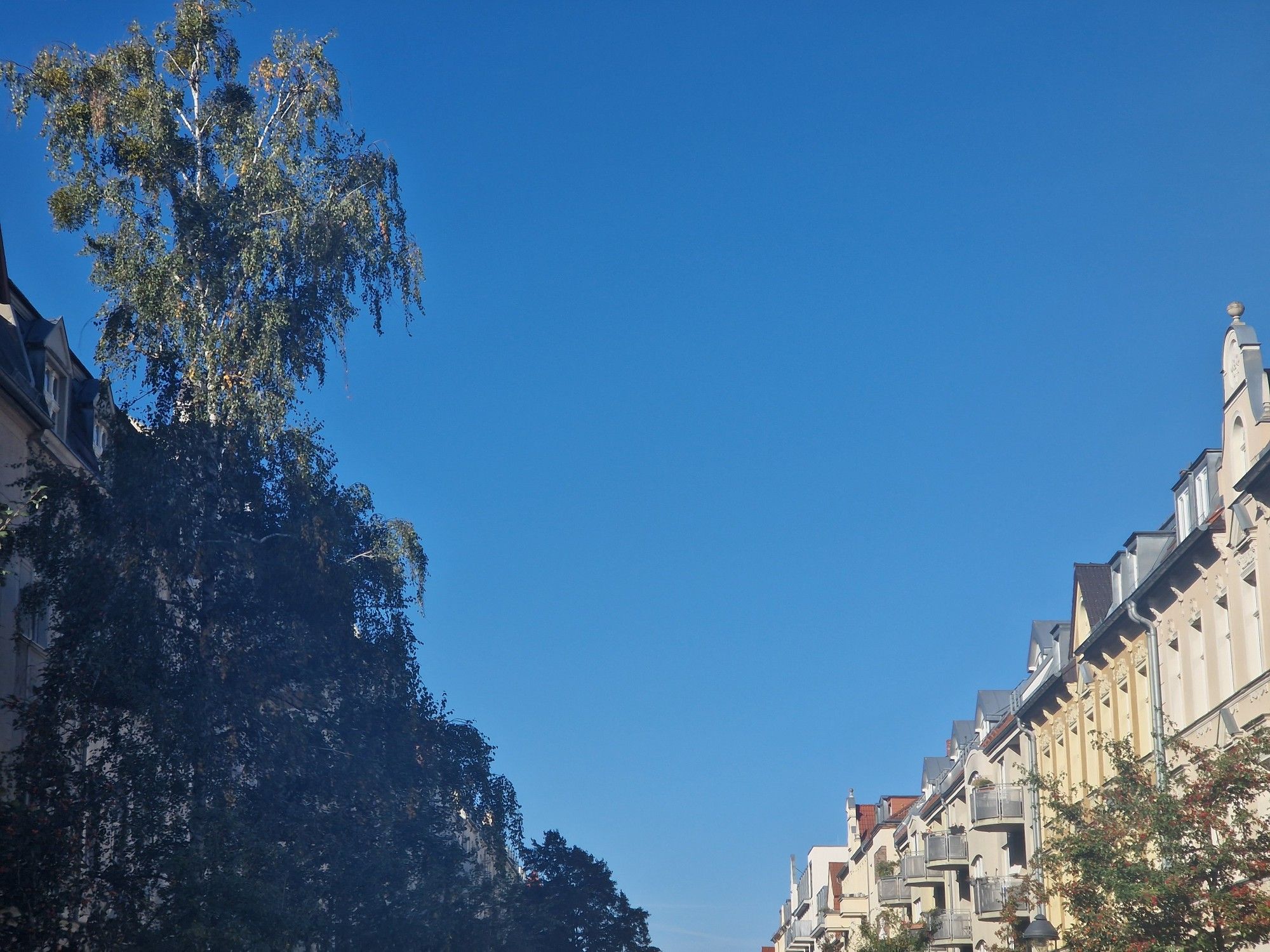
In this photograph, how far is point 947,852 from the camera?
56.2 m

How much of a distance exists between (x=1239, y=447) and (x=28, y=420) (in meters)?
23.1

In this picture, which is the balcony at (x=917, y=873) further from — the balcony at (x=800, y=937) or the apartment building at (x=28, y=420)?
the balcony at (x=800, y=937)

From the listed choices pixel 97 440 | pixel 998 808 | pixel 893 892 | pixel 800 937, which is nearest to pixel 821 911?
pixel 800 937

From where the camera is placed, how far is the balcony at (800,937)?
10969 centimetres

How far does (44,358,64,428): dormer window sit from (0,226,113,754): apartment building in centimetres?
2

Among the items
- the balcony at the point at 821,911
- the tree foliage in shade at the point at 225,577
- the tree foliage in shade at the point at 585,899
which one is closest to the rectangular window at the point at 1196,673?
the tree foliage in shade at the point at 225,577

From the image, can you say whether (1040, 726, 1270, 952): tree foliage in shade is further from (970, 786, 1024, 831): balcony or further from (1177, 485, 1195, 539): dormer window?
(970, 786, 1024, 831): balcony

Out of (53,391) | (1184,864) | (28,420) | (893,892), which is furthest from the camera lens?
(893,892)

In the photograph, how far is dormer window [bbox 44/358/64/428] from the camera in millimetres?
30641

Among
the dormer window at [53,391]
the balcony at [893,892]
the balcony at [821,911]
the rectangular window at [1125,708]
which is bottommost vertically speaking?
the balcony at [893,892]

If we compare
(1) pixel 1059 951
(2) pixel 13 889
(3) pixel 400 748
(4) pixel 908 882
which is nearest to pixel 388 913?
(3) pixel 400 748

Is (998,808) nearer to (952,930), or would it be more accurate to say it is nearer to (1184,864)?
(952,930)

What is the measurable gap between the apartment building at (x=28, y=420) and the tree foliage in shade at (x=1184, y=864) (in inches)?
715

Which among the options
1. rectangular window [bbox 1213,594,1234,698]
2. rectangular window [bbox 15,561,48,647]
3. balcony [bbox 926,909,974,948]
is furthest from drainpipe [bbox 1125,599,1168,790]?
balcony [bbox 926,909,974,948]
